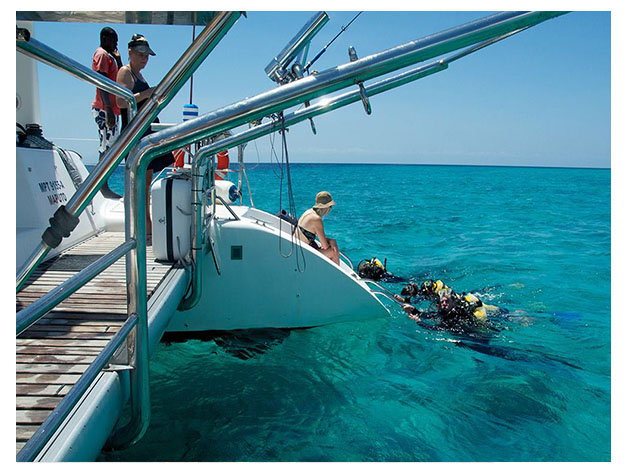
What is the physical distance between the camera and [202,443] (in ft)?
12.4

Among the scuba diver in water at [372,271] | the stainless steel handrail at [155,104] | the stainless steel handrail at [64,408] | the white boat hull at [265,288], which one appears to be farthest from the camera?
the scuba diver in water at [372,271]

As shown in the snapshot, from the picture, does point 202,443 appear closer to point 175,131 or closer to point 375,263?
point 175,131

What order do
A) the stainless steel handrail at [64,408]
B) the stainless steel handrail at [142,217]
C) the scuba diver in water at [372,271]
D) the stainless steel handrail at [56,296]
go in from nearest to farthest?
the stainless steel handrail at [56,296] → the stainless steel handrail at [64,408] → the stainless steel handrail at [142,217] → the scuba diver in water at [372,271]

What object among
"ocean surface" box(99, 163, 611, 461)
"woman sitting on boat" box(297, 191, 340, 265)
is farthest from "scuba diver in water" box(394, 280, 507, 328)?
"woman sitting on boat" box(297, 191, 340, 265)

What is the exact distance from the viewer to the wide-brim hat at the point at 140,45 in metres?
5.12

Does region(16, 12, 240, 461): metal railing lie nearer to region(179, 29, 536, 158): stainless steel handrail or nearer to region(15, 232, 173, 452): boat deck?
region(15, 232, 173, 452): boat deck

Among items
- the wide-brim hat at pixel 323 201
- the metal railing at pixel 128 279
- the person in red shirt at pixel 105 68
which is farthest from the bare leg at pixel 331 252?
the metal railing at pixel 128 279

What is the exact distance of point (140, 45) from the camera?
5.16m

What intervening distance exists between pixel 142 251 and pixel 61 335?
1.00m

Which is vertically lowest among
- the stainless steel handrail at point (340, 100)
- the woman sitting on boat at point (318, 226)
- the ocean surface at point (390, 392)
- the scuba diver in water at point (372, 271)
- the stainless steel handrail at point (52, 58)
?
the ocean surface at point (390, 392)

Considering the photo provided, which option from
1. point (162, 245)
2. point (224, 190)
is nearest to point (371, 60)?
point (162, 245)

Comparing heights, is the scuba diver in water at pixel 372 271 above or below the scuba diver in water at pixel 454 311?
above

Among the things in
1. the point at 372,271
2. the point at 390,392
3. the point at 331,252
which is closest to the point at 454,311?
the point at 331,252

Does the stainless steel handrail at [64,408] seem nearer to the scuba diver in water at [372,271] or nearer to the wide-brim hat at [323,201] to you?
the wide-brim hat at [323,201]
